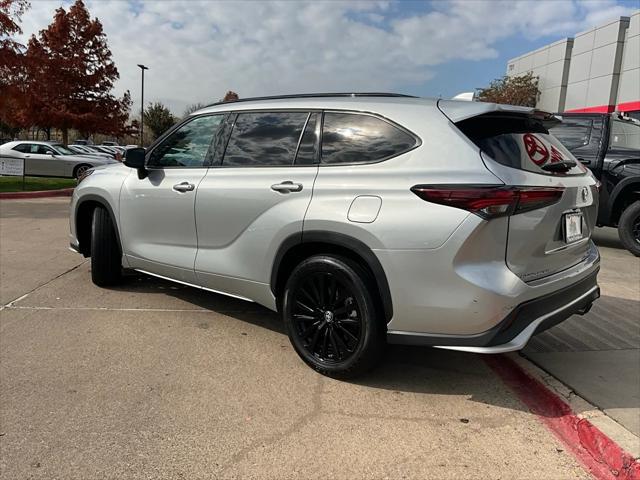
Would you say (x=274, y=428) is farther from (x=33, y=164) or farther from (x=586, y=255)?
(x=33, y=164)

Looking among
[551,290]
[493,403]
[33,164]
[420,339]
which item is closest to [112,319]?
[420,339]

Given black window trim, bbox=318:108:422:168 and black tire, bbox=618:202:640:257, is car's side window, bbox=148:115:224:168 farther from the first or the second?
black tire, bbox=618:202:640:257

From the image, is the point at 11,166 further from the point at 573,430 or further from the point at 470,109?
the point at 573,430

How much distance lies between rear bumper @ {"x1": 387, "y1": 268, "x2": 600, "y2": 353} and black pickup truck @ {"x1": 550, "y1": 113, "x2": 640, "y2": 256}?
5.34 m

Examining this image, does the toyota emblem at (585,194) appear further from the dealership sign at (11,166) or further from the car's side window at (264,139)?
the dealership sign at (11,166)

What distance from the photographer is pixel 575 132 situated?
27.2ft

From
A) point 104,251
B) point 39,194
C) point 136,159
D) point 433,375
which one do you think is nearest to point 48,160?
point 39,194

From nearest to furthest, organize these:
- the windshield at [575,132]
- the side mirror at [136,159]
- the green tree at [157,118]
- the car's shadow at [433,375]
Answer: the car's shadow at [433,375], the side mirror at [136,159], the windshield at [575,132], the green tree at [157,118]

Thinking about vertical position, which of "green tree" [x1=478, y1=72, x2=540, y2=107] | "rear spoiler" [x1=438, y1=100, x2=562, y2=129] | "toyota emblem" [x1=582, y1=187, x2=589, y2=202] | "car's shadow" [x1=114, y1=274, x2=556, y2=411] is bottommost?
"car's shadow" [x1=114, y1=274, x2=556, y2=411]

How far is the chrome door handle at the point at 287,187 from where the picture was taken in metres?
3.52

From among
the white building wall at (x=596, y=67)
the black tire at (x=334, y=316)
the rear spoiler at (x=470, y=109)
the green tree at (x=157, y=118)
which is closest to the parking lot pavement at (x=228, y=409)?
the black tire at (x=334, y=316)

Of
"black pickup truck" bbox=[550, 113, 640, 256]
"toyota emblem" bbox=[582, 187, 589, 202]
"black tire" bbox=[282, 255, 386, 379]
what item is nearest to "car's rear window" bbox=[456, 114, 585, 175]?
"toyota emblem" bbox=[582, 187, 589, 202]

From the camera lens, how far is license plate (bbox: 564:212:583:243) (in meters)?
3.20

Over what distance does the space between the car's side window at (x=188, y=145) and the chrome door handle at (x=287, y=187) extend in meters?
0.91
